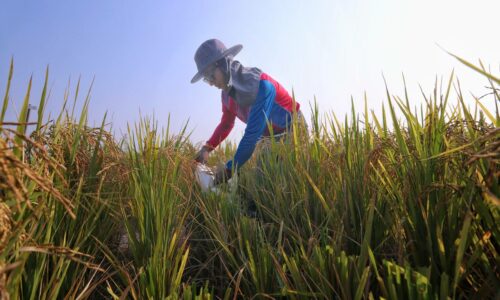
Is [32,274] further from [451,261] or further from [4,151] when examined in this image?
[451,261]

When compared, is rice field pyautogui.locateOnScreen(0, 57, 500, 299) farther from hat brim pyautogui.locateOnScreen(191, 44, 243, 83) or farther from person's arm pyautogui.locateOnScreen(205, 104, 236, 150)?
person's arm pyautogui.locateOnScreen(205, 104, 236, 150)

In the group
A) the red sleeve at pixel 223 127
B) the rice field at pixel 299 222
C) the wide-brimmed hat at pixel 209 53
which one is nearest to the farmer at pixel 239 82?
the wide-brimmed hat at pixel 209 53

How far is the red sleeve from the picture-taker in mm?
4177

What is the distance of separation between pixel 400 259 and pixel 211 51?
2677mm

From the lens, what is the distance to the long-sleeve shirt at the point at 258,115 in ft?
9.29

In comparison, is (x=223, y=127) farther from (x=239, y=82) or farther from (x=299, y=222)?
(x=299, y=222)

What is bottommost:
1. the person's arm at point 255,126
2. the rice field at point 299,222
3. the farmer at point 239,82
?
the rice field at point 299,222

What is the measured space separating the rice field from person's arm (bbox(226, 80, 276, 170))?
1.02 metres

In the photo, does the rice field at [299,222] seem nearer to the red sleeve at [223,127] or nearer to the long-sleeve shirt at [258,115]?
the long-sleeve shirt at [258,115]

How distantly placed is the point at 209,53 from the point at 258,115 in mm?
795

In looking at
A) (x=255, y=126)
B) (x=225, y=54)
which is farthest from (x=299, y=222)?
(x=225, y=54)

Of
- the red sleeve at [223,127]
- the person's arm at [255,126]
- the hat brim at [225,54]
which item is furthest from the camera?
the red sleeve at [223,127]

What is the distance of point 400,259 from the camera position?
948mm

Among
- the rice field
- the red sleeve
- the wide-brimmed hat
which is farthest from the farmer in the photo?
the rice field
